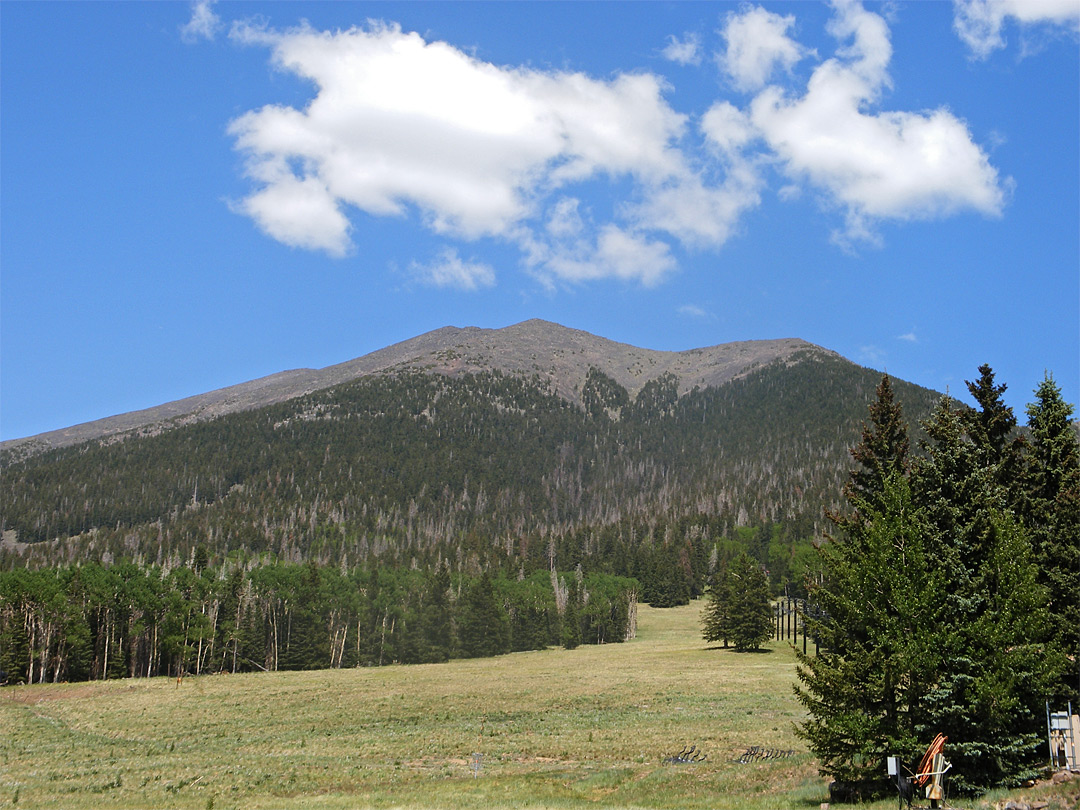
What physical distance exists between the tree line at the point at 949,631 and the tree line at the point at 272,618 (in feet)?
308

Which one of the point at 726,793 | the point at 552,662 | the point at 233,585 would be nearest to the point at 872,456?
the point at 726,793

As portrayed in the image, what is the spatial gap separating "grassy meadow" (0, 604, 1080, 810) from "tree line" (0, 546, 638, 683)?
39.3 feet

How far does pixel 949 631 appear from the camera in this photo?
82.6ft

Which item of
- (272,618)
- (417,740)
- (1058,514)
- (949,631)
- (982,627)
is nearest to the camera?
(982,627)

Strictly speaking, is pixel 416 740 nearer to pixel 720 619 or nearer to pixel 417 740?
pixel 417 740

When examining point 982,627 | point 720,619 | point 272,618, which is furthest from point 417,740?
point 272,618

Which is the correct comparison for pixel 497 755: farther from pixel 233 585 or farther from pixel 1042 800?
pixel 233 585

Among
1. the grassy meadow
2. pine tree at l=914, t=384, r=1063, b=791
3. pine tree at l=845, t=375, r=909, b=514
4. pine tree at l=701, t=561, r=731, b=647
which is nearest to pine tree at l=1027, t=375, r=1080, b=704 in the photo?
pine tree at l=914, t=384, r=1063, b=791

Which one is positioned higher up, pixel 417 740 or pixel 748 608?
pixel 417 740

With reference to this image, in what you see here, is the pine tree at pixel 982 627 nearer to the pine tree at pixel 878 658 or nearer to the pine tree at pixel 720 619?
the pine tree at pixel 878 658

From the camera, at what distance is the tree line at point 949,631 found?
24.7 m

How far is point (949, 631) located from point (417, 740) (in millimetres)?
30632

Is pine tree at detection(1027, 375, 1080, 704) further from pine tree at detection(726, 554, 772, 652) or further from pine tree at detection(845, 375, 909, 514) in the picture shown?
pine tree at detection(726, 554, 772, 652)

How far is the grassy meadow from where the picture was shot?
98.7 ft
